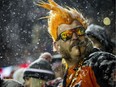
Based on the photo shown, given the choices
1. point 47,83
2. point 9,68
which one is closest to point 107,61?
point 47,83

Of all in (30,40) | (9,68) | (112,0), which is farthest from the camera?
(9,68)

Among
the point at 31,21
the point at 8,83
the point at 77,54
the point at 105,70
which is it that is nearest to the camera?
the point at 105,70

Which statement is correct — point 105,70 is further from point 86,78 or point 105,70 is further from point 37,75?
point 37,75

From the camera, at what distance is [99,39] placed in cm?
165

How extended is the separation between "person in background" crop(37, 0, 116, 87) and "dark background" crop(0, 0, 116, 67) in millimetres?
215

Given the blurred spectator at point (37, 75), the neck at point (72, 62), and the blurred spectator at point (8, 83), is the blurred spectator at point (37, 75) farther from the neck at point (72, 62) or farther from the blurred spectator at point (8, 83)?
the neck at point (72, 62)

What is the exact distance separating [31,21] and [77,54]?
91 centimetres

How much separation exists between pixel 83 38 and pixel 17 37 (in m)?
1.04

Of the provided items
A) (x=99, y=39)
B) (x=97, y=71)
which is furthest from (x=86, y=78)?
(x=99, y=39)

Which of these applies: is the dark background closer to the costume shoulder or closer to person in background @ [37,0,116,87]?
person in background @ [37,0,116,87]

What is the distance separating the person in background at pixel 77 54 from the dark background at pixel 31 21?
21cm

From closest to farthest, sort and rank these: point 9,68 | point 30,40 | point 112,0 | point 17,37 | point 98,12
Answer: point 112,0
point 98,12
point 17,37
point 30,40
point 9,68

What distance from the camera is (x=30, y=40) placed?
8.41 ft

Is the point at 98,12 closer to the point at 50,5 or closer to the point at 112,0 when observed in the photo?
the point at 112,0
